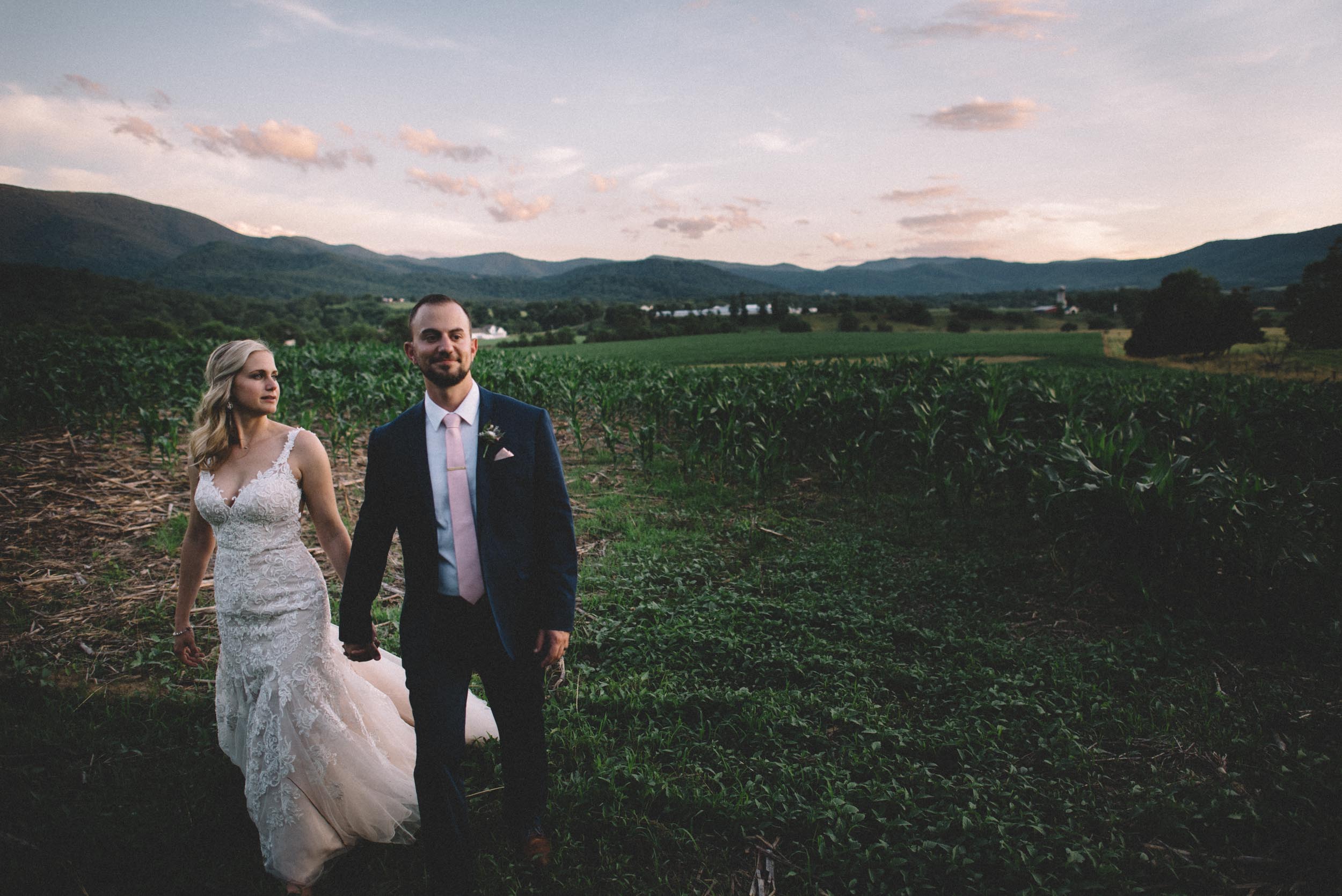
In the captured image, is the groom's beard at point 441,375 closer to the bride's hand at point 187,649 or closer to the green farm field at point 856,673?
the bride's hand at point 187,649

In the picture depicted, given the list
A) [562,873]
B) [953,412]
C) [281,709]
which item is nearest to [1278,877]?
[562,873]

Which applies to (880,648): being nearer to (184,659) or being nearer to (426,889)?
(426,889)

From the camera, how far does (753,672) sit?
4098 mm

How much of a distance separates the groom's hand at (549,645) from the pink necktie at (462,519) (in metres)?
0.30

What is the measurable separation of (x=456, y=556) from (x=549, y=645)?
1.65 ft

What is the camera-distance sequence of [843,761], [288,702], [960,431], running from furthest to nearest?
[960,431]
[843,761]
[288,702]

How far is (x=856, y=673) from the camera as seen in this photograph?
4.08 m

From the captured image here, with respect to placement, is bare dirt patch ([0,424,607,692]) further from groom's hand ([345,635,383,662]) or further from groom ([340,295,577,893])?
groom ([340,295,577,893])

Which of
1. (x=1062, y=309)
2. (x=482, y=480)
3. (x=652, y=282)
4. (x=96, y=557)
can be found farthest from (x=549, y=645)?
(x=652, y=282)

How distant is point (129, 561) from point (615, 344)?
4992 cm

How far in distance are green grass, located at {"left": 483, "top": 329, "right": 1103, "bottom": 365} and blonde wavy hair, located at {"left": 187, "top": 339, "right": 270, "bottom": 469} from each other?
30991mm

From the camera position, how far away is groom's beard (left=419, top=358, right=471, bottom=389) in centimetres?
208

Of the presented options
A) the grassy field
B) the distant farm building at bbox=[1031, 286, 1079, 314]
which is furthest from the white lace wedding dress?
the distant farm building at bbox=[1031, 286, 1079, 314]

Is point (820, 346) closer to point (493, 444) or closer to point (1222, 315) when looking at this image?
point (1222, 315)
